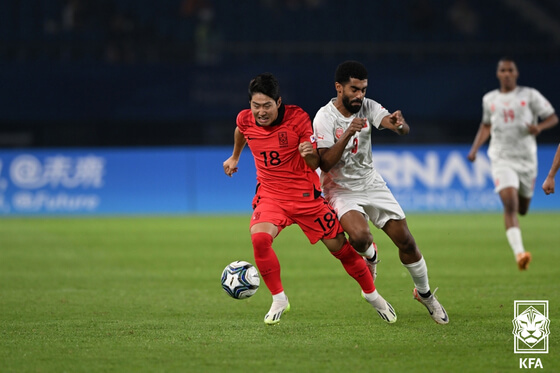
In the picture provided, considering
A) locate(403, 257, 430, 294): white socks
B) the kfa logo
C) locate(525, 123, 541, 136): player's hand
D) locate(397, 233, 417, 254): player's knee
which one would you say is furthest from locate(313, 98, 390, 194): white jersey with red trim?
locate(525, 123, 541, 136): player's hand

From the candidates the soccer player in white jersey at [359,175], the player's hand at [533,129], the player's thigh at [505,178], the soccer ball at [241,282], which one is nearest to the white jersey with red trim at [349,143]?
the soccer player in white jersey at [359,175]

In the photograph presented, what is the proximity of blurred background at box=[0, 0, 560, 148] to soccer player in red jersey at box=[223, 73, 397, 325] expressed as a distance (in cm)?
1340

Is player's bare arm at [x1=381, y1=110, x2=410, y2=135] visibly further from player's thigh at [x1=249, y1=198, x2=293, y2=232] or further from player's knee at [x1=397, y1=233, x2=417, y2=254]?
player's thigh at [x1=249, y1=198, x2=293, y2=232]

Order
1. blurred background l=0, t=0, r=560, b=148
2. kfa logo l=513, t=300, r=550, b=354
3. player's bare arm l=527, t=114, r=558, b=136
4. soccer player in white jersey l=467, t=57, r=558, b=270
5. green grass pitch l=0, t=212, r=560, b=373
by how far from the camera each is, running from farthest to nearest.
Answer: blurred background l=0, t=0, r=560, b=148, soccer player in white jersey l=467, t=57, r=558, b=270, player's bare arm l=527, t=114, r=558, b=136, kfa logo l=513, t=300, r=550, b=354, green grass pitch l=0, t=212, r=560, b=373

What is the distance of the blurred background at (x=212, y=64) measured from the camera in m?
20.7

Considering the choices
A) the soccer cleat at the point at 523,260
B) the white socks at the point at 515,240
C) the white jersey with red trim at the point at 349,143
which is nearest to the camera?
the white jersey with red trim at the point at 349,143

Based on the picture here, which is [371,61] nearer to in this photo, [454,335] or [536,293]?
[536,293]

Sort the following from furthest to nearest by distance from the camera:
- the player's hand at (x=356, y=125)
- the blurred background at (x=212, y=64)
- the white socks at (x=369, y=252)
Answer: the blurred background at (x=212, y=64) → the white socks at (x=369, y=252) → the player's hand at (x=356, y=125)

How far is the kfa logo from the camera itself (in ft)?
18.6

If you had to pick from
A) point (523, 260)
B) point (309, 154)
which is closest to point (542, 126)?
point (523, 260)

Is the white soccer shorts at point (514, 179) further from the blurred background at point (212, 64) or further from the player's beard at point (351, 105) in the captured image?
the blurred background at point (212, 64)

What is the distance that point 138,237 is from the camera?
49.3 ft

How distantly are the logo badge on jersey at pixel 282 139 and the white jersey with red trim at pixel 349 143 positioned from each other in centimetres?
26

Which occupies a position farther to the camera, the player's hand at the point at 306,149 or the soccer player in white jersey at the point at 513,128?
the soccer player in white jersey at the point at 513,128
